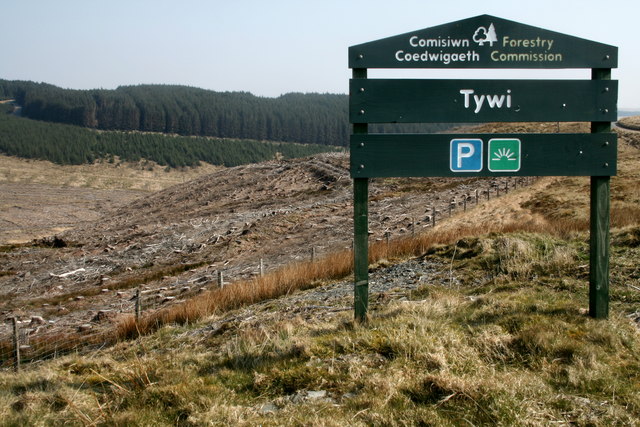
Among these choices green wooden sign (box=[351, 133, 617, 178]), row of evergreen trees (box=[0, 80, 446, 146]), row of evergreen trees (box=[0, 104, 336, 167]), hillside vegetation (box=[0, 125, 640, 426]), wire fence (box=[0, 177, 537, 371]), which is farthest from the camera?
row of evergreen trees (box=[0, 80, 446, 146])

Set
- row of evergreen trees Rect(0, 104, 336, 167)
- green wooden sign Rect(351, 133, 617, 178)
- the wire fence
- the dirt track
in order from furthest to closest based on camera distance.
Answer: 1. row of evergreen trees Rect(0, 104, 336, 167)
2. the dirt track
3. the wire fence
4. green wooden sign Rect(351, 133, 617, 178)

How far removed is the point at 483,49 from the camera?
6.27 metres

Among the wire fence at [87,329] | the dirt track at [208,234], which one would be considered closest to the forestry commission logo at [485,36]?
the wire fence at [87,329]

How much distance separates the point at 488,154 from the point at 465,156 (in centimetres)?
25

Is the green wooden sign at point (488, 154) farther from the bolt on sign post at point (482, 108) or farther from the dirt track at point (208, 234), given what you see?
Answer: the dirt track at point (208, 234)

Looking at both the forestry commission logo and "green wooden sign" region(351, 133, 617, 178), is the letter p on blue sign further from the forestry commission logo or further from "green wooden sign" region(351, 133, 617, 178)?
the forestry commission logo

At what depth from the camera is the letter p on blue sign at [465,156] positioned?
633 cm

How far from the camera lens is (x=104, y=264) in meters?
25.3

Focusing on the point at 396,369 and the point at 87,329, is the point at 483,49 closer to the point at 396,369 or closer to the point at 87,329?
the point at 396,369

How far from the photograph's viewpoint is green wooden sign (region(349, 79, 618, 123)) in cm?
625

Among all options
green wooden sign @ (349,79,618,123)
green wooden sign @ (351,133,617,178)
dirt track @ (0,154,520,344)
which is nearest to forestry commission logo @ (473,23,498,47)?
green wooden sign @ (349,79,618,123)

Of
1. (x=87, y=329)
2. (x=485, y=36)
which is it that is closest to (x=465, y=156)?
(x=485, y=36)

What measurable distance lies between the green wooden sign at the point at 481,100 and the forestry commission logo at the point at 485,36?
1.37 ft

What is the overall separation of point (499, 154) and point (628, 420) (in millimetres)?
3136
